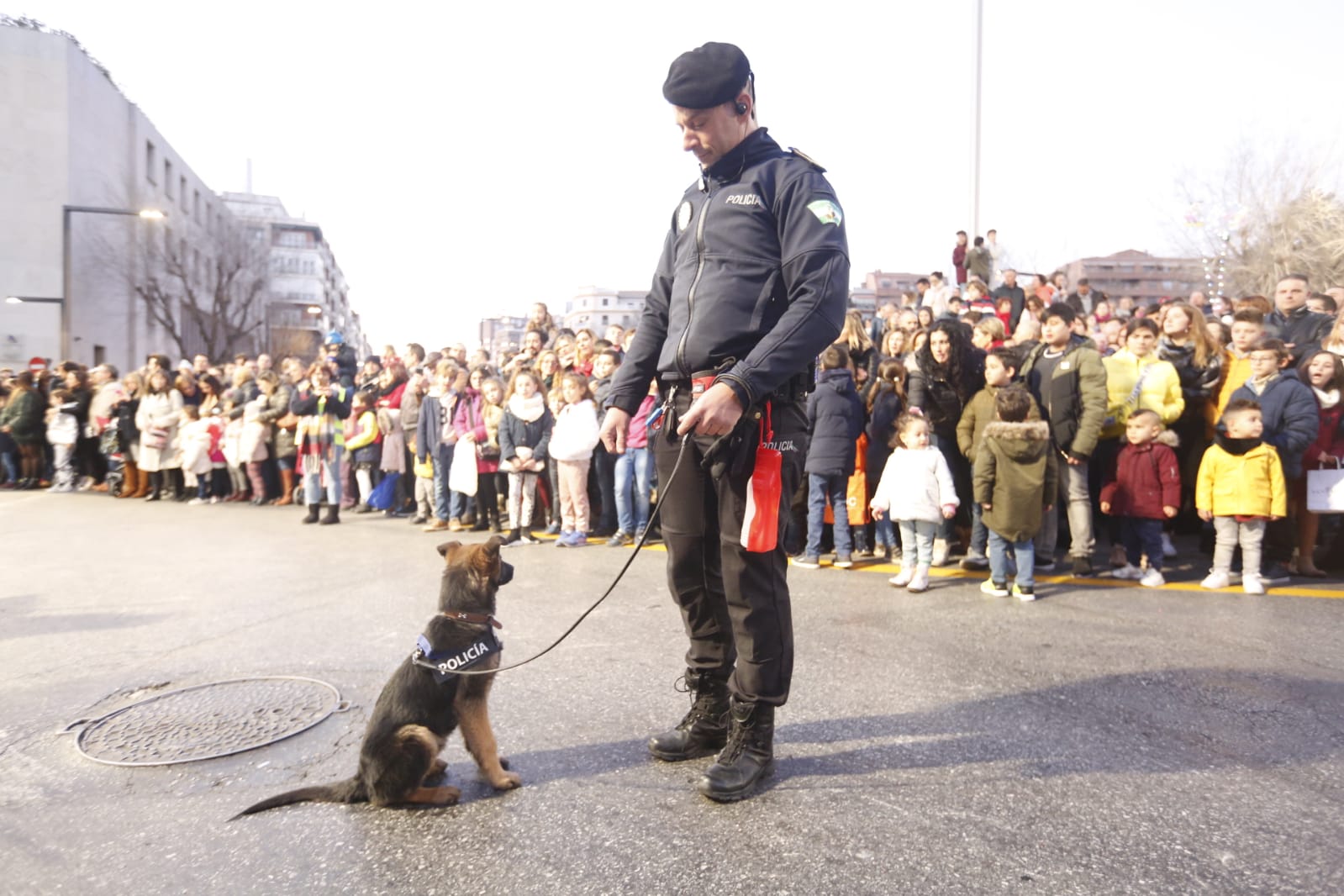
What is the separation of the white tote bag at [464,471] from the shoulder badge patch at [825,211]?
7492 mm

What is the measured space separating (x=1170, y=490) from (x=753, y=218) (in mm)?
5354

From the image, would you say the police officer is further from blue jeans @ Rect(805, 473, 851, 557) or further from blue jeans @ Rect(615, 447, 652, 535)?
blue jeans @ Rect(615, 447, 652, 535)

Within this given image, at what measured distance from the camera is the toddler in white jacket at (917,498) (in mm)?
6734

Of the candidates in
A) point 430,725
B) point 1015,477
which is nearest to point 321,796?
point 430,725

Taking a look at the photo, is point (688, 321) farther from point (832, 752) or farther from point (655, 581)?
point (655, 581)

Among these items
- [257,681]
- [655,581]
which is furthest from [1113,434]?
[257,681]

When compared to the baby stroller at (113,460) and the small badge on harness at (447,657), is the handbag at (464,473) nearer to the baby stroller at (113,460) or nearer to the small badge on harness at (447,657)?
the small badge on harness at (447,657)

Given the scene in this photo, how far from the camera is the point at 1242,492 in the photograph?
6512 millimetres

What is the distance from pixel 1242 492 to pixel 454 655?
6323 millimetres

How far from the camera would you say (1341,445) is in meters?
6.80

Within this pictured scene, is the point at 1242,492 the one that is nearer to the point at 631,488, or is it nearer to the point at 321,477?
the point at 631,488

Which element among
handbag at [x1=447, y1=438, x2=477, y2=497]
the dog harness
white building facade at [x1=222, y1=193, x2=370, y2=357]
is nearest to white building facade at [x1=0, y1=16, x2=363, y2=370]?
handbag at [x1=447, y1=438, x2=477, y2=497]

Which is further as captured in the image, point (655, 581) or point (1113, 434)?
point (1113, 434)

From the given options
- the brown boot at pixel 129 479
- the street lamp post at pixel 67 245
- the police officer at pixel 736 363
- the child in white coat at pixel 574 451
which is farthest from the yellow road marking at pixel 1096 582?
the street lamp post at pixel 67 245
